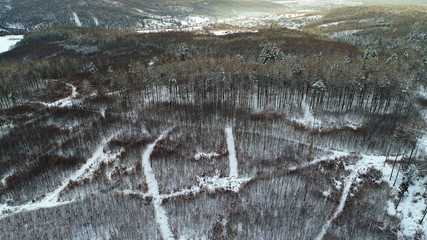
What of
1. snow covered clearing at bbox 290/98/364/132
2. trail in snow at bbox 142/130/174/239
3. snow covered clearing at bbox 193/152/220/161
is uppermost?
snow covered clearing at bbox 290/98/364/132

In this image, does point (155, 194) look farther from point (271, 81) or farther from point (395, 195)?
point (271, 81)

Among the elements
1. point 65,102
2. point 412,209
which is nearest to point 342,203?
point 412,209

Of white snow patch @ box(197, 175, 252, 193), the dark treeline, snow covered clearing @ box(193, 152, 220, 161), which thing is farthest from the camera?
A: the dark treeline

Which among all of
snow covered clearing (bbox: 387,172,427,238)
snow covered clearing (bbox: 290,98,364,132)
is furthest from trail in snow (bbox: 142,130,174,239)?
snow covered clearing (bbox: 290,98,364,132)

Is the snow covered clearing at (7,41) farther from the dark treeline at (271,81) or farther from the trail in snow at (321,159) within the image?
the trail in snow at (321,159)

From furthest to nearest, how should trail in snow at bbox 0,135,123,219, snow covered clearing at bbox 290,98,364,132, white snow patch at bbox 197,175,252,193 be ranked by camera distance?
snow covered clearing at bbox 290,98,364,132 → white snow patch at bbox 197,175,252,193 → trail in snow at bbox 0,135,123,219

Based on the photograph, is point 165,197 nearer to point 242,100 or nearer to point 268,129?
point 268,129

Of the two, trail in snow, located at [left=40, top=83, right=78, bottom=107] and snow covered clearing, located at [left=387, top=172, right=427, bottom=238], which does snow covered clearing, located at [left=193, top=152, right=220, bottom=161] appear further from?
trail in snow, located at [left=40, top=83, right=78, bottom=107]
